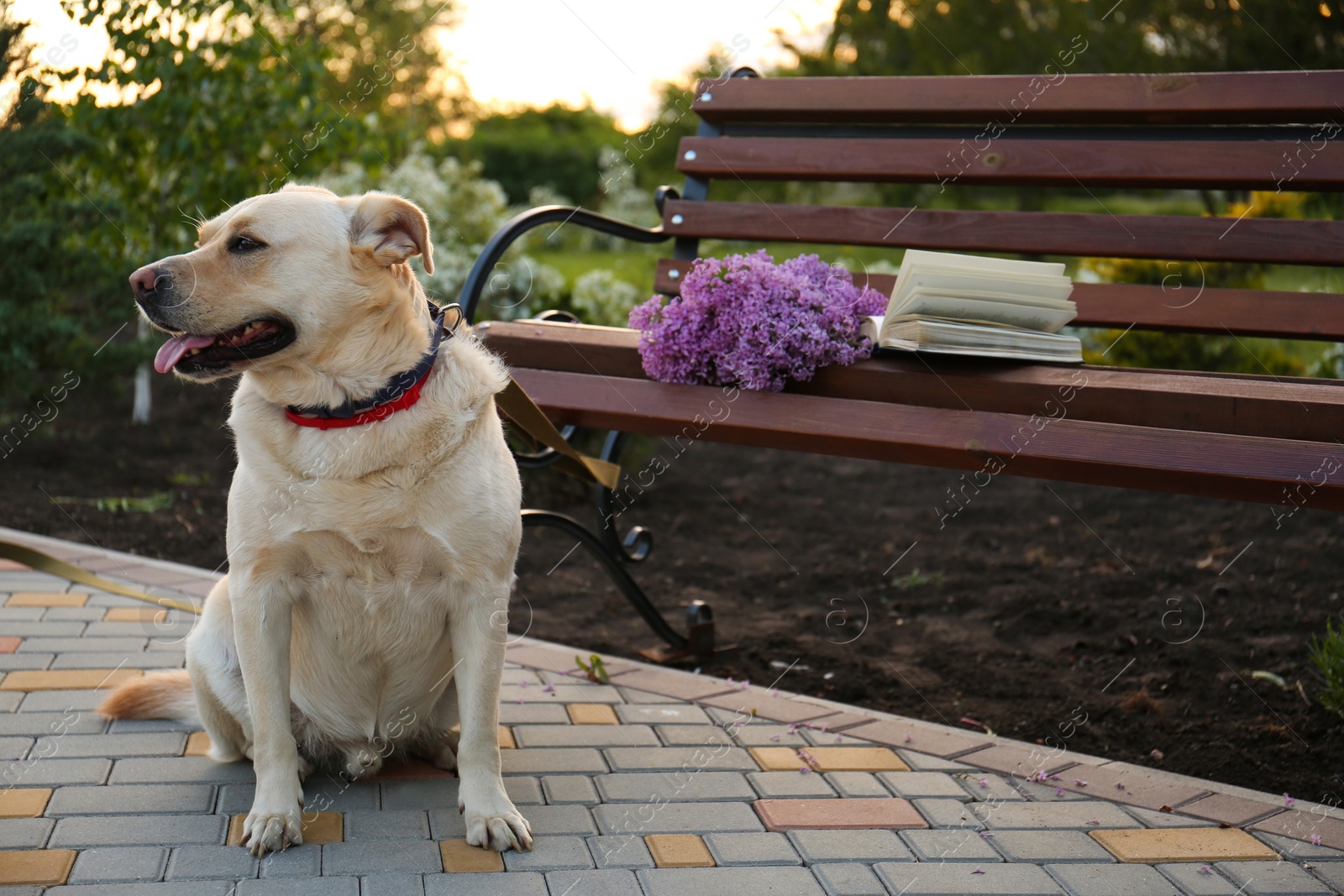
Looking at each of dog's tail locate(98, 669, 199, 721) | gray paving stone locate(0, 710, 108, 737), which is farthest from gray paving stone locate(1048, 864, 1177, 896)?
gray paving stone locate(0, 710, 108, 737)

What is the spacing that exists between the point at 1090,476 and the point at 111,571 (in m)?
3.47

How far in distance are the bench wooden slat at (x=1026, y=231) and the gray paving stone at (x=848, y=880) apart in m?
2.06

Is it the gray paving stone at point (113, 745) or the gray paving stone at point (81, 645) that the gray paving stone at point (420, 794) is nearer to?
the gray paving stone at point (113, 745)

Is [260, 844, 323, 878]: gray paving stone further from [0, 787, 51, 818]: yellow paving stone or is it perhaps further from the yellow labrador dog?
[0, 787, 51, 818]: yellow paving stone

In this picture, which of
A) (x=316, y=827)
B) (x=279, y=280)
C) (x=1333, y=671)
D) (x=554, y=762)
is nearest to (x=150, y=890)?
(x=316, y=827)

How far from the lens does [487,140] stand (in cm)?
2392

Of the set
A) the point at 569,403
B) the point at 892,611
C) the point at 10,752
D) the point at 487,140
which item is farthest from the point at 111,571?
the point at 487,140

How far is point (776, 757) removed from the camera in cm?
281

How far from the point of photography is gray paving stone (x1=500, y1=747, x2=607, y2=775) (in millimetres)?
2723

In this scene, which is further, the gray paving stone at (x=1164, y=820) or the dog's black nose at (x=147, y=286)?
the gray paving stone at (x=1164, y=820)

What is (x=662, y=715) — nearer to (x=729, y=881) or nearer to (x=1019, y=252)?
(x=729, y=881)

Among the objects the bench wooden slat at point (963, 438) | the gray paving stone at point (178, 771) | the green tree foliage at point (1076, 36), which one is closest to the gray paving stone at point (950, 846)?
the bench wooden slat at point (963, 438)

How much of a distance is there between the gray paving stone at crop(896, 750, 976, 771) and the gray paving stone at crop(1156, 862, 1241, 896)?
564 mm

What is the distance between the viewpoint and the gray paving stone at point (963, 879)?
2.17 metres
